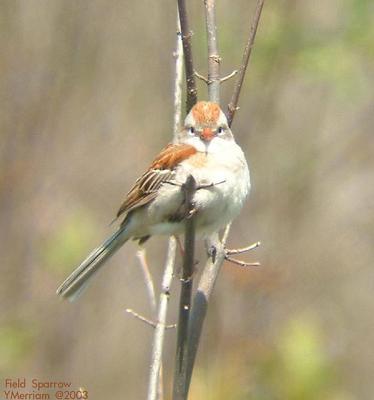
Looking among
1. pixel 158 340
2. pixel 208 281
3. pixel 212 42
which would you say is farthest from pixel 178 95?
pixel 158 340

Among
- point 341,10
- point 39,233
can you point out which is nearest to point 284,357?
point 39,233

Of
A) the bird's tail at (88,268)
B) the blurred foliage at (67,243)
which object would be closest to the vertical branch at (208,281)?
the bird's tail at (88,268)

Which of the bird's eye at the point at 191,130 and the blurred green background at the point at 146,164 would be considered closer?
the bird's eye at the point at 191,130

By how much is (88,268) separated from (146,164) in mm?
2063

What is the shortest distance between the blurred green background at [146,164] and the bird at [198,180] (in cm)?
150

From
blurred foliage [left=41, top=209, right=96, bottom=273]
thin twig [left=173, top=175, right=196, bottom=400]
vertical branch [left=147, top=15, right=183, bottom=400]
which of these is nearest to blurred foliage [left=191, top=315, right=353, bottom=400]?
blurred foliage [left=41, top=209, right=96, bottom=273]

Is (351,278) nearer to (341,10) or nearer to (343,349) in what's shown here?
(343,349)

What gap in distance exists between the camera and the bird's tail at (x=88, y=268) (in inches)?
177

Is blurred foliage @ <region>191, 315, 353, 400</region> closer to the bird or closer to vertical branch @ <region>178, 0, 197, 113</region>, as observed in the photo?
the bird

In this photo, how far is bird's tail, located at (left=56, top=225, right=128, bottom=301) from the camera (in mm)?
4484

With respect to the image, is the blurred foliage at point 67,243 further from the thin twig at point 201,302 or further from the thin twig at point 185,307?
the thin twig at point 185,307

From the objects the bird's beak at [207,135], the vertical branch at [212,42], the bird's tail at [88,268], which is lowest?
the bird's tail at [88,268]

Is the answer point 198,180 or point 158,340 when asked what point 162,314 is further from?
point 198,180

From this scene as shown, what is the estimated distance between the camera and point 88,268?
14.8 feet
